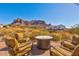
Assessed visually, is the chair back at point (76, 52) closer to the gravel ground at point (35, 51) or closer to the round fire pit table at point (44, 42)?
the gravel ground at point (35, 51)

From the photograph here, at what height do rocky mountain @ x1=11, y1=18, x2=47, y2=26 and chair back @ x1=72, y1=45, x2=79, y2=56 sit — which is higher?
rocky mountain @ x1=11, y1=18, x2=47, y2=26

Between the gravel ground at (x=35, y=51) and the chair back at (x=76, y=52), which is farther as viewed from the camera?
the gravel ground at (x=35, y=51)

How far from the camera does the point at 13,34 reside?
4.22 metres

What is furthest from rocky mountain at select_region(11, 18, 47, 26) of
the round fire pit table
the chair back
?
the chair back

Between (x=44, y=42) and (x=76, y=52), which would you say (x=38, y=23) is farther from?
(x=76, y=52)

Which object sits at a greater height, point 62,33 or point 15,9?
point 15,9

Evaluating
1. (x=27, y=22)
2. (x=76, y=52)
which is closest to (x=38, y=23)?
(x=27, y=22)

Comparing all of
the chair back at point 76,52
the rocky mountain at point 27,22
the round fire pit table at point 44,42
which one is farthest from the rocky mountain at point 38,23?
the chair back at point 76,52

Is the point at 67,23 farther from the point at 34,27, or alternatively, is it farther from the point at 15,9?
the point at 15,9

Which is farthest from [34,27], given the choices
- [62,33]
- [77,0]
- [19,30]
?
[77,0]

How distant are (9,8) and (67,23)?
1.19 metres

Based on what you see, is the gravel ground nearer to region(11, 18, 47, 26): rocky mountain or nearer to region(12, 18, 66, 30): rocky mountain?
region(12, 18, 66, 30): rocky mountain

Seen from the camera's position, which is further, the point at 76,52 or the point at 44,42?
the point at 44,42

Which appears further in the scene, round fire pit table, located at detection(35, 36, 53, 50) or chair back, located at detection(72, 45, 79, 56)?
round fire pit table, located at detection(35, 36, 53, 50)
